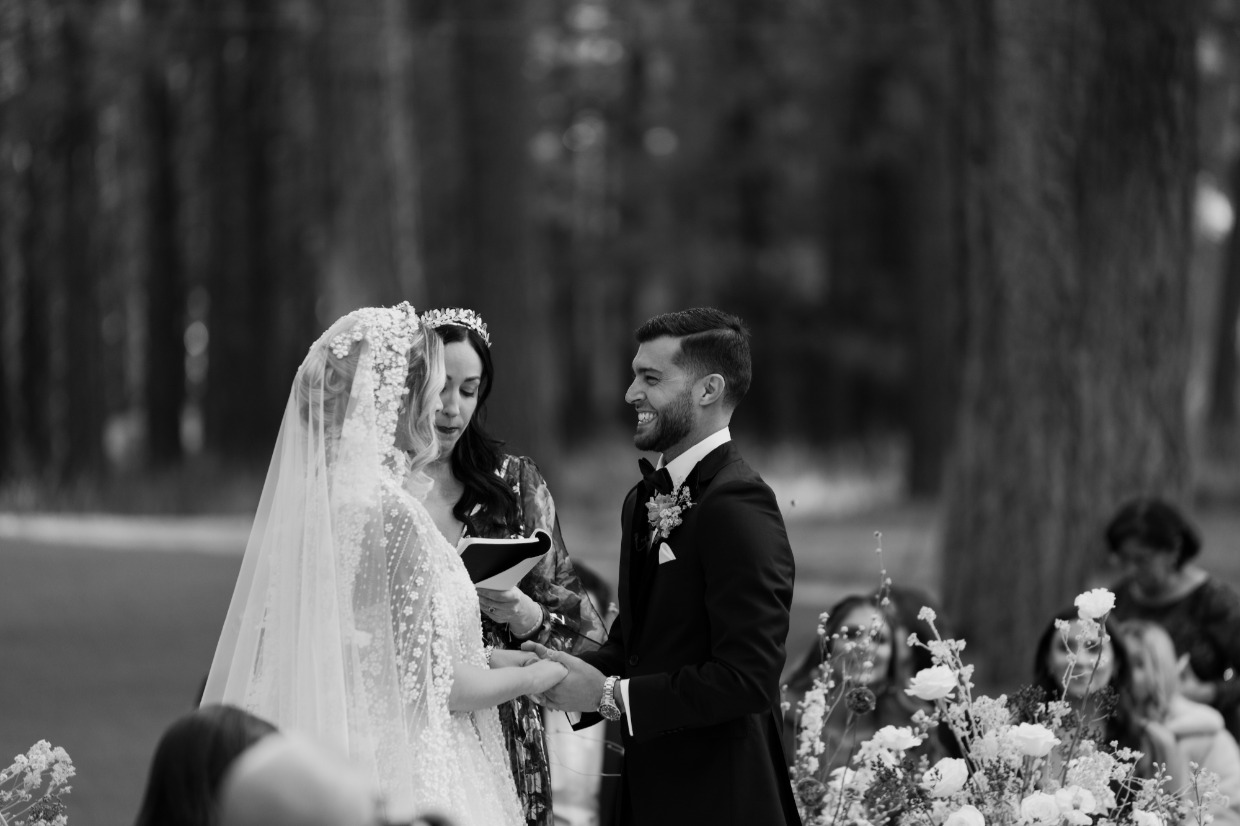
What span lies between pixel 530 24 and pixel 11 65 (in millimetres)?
7973

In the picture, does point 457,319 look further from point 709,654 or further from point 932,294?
point 932,294

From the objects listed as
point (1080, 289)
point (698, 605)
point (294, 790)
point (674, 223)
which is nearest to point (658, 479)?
point (698, 605)

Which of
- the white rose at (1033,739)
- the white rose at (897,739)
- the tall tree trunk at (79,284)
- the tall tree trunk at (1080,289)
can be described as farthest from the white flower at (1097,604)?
the tall tree trunk at (79,284)

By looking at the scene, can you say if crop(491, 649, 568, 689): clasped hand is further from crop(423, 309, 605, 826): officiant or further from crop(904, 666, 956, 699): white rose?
crop(904, 666, 956, 699): white rose

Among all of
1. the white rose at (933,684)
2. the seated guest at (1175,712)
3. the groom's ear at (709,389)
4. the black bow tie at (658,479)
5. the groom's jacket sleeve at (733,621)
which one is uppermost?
the groom's ear at (709,389)

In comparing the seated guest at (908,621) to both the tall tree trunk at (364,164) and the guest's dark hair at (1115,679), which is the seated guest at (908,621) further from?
the tall tree trunk at (364,164)

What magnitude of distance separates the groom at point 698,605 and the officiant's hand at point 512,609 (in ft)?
1.20

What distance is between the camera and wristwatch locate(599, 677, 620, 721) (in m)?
Answer: 3.76

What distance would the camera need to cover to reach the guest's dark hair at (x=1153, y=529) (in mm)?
6520

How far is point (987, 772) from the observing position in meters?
4.26

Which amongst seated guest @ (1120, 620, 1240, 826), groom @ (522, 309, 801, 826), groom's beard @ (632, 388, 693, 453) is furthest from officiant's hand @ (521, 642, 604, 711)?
seated guest @ (1120, 620, 1240, 826)

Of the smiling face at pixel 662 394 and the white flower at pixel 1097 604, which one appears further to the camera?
the white flower at pixel 1097 604

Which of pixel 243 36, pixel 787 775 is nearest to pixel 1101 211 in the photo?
pixel 787 775

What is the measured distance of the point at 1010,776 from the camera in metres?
4.23
